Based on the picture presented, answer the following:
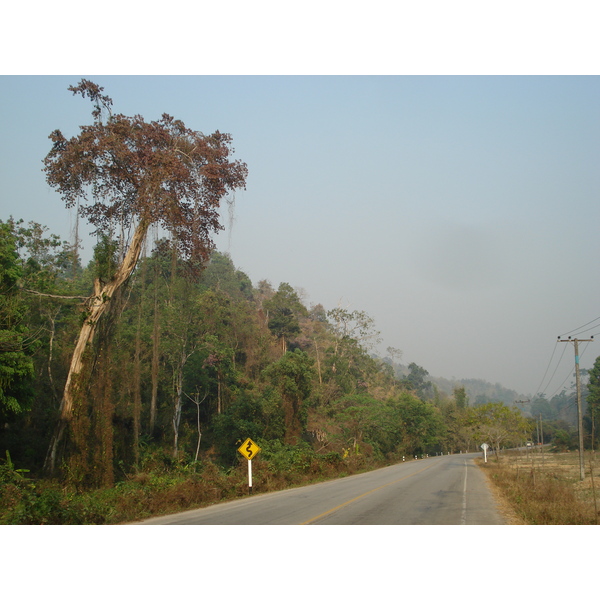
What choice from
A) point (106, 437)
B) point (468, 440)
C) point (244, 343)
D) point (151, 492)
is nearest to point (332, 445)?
point (244, 343)

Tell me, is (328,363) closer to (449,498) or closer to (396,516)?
(449,498)

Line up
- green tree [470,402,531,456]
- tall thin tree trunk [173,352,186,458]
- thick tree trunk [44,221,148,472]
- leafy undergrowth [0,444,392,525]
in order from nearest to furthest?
leafy undergrowth [0,444,392,525]
thick tree trunk [44,221,148,472]
tall thin tree trunk [173,352,186,458]
green tree [470,402,531,456]

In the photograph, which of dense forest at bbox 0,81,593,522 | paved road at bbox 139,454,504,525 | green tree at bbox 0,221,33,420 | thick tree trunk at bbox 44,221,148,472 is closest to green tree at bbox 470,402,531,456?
dense forest at bbox 0,81,593,522

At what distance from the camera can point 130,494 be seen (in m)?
14.5

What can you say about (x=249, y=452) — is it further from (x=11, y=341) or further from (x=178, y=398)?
(x=178, y=398)

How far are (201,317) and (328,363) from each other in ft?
73.4

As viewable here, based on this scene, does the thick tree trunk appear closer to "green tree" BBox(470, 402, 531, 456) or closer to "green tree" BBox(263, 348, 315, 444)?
"green tree" BBox(263, 348, 315, 444)

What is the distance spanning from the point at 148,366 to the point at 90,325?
68.5 ft

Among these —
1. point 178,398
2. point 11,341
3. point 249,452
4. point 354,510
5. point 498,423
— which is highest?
point 11,341

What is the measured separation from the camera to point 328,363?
61281 millimetres

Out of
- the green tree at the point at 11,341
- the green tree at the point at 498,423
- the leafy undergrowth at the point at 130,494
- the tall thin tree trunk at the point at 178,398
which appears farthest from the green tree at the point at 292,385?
the green tree at the point at 11,341

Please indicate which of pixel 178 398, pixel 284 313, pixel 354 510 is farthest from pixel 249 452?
pixel 284 313

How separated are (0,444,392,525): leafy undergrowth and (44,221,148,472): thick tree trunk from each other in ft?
7.21

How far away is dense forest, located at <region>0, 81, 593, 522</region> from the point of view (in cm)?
1988
